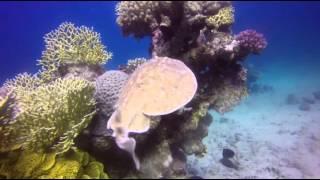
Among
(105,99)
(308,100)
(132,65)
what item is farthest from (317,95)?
(105,99)

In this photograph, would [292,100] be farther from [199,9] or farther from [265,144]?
[199,9]

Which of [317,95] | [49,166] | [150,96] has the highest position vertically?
[317,95]

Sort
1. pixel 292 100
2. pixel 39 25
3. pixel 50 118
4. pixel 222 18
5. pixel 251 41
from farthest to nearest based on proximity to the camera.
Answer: pixel 39 25, pixel 292 100, pixel 222 18, pixel 251 41, pixel 50 118

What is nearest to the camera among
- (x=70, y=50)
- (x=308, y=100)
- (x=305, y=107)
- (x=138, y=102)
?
(x=138, y=102)

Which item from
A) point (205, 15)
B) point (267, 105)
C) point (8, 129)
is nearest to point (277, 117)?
point (267, 105)

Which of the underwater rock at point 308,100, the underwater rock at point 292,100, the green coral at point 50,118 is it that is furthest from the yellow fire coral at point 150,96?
the underwater rock at point 292,100

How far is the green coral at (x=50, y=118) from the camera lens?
4.54 meters

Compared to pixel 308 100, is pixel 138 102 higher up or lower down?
lower down

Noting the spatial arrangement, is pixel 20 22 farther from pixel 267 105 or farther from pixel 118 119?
pixel 118 119

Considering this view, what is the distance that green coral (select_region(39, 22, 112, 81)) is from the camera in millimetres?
6113

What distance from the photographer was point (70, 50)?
610 cm

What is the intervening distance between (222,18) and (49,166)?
3.81m

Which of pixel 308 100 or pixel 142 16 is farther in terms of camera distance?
pixel 308 100

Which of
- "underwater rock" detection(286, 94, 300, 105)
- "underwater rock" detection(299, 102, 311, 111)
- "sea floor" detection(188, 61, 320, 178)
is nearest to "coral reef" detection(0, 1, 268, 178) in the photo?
"sea floor" detection(188, 61, 320, 178)
